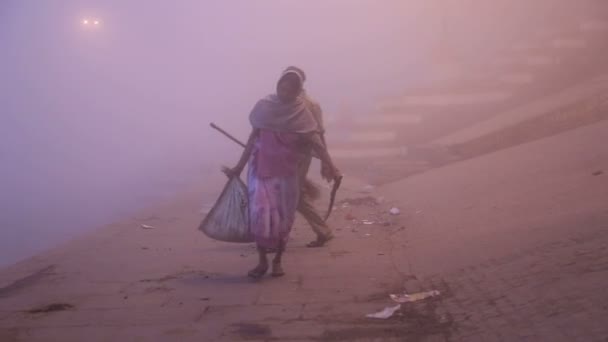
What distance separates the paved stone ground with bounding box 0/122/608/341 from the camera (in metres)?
4.21

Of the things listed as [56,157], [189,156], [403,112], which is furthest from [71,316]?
[56,157]

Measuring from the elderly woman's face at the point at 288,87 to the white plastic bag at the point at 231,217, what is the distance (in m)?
0.88

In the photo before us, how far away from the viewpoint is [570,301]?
3.93 metres

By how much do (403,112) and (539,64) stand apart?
13.0 ft

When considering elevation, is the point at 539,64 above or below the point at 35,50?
below

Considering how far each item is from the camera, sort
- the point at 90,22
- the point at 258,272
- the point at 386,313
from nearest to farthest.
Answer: the point at 386,313, the point at 258,272, the point at 90,22

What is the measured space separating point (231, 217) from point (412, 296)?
2.01m

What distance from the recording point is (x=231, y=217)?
636cm

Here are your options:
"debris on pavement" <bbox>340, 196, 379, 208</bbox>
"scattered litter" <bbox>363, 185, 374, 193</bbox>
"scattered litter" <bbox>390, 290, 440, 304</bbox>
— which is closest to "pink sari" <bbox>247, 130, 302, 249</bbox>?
"scattered litter" <bbox>390, 290, 440, 304</bbox>

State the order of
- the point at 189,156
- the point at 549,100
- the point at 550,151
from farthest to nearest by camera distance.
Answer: the point at 189,156
the point at 549,100
the point at 550,151

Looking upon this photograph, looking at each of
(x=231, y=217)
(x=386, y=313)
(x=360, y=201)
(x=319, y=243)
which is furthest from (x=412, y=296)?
(x=360, y=201)

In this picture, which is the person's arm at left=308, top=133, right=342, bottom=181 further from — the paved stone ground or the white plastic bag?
the paved stone ground

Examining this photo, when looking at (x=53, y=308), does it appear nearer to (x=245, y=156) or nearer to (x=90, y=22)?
(x=245, y=156)

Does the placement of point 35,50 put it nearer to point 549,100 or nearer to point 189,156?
point 189,156
